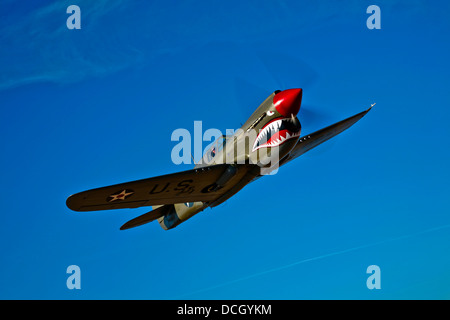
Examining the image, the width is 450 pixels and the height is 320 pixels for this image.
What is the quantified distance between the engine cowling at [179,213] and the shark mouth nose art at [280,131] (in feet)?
16.8

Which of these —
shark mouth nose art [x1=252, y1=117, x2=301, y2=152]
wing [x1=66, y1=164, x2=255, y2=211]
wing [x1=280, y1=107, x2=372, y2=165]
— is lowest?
wing [x1=66, y1=164, x2=255, y2=211]

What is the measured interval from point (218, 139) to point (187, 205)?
4.05 m

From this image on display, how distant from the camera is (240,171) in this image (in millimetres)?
21812

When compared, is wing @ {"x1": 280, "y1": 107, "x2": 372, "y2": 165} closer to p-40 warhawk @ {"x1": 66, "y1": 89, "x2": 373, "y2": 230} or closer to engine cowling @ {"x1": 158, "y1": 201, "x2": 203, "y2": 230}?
p-40 warhawk @ {"x1": 66, "y1": 89, "x2": 373, "y2": 230}

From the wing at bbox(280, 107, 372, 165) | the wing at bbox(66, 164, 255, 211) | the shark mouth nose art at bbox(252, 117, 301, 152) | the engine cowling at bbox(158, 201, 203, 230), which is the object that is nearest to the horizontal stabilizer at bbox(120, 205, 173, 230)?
the engine cowling at bbox(158, 201, 203, 230)

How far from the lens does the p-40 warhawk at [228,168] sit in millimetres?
20344

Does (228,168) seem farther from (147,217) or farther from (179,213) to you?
(147,217)

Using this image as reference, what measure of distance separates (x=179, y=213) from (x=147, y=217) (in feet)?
5.44

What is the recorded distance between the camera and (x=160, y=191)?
70.6ft

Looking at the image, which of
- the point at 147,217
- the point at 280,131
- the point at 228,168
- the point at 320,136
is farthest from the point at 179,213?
the point at 280,131

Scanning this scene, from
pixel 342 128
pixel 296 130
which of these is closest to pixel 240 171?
pixel 296 130

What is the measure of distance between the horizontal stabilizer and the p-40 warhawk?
11.6 feet

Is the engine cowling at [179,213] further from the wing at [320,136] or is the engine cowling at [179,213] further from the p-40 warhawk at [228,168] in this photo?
the wing at [320,136]

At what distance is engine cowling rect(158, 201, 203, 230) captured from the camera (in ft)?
82.7
